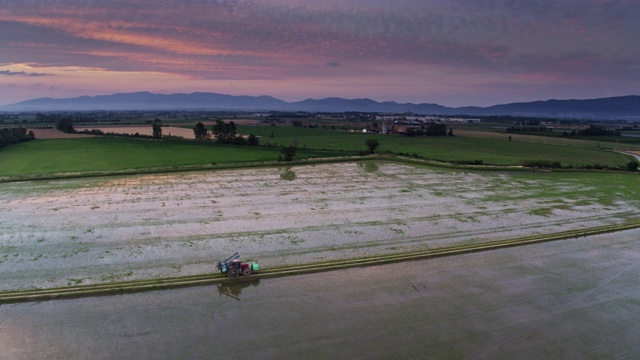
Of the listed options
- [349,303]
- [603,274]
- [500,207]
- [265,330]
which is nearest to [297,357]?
[265,330]

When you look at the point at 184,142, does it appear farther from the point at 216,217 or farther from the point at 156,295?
the point at 156,295

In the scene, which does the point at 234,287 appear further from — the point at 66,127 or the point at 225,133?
the point at 66,127

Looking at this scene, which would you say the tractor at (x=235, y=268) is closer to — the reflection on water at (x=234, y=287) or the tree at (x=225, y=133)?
the reflection on water at (x=234, y=287)

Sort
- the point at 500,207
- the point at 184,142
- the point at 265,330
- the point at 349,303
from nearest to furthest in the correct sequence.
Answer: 1. the point at 265,330
2. the point at 349,303
3. the point at 500,207
4. the point at 184,142

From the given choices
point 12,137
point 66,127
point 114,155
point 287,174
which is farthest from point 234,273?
point 66,127

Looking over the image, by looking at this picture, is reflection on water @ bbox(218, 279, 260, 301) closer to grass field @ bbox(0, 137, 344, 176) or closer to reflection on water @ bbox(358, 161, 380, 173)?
grass field @ bbox(0, 137, 344, 176)

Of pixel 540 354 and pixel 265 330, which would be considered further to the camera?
pixel 265 330

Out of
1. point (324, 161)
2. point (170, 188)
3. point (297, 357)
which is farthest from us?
point (324, 161)
